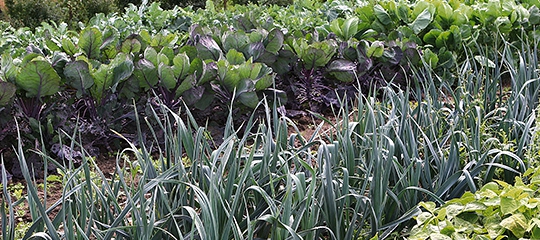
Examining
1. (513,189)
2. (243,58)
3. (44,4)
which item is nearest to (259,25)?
(243,58)

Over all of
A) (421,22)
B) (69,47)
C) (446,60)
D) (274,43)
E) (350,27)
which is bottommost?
(446,60)

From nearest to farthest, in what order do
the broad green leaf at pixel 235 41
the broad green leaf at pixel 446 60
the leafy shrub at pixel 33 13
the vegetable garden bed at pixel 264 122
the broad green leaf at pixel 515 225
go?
1. the broad green leaf at pixel 515 225
2. the vegetable garden bed at pixel 264 122
3. the broad green leaf at pixel 235 41
4. the broad green leaf at pixel 446 60
5. the leafy shrub at pixel 33 13

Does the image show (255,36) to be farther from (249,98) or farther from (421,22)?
(421,22)

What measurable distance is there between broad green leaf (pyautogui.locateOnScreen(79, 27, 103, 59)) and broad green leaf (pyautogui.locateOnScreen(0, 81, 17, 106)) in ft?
2.64

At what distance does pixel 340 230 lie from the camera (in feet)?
7.49

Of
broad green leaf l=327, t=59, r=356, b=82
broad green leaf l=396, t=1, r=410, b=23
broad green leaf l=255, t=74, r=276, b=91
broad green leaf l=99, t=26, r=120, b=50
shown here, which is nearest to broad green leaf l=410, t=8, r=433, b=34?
broad green leaf l=396, t=1, r=410, b=23

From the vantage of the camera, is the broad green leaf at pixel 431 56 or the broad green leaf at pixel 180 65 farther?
the broad green leaf at pixel 431 56

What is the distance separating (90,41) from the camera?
159 inches

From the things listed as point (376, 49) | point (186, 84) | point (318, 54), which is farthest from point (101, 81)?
point (376, 49)

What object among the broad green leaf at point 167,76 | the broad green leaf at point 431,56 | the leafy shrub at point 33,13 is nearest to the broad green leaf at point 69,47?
the broad green leaf at point 167,76

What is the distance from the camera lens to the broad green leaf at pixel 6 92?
10.6 ft

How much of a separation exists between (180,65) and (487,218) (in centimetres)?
215

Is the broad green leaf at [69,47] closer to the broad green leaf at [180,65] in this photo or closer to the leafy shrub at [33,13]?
the broad green leaf at [180,65]

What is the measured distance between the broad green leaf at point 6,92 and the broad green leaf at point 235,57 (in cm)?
128
